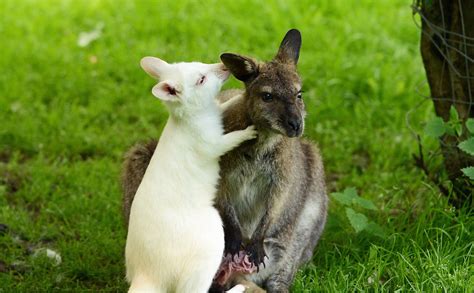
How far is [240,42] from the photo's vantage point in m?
8.40

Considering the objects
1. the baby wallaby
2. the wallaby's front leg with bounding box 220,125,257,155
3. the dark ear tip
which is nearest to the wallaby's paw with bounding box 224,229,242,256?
the baby wallaby

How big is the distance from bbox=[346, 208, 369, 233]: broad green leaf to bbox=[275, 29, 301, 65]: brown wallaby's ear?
1051mm

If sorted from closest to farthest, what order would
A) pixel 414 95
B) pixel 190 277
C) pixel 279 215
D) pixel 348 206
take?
pixel 190 277, pixel 279 215, pixel 348 206, pixel 414 95

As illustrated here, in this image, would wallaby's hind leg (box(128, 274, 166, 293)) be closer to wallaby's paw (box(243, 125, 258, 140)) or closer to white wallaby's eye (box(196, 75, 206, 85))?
wallaby's paw (box(243, 125, 258, 140))

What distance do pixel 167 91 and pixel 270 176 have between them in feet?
2.43

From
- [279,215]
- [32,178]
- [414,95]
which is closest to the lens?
[279,215]

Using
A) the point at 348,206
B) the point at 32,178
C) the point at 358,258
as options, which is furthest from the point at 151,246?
the point at 32,178

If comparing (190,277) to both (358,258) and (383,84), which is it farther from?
(383,84)

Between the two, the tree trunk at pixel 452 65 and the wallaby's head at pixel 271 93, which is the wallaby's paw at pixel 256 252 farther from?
the tree trunk at pixel 452 65

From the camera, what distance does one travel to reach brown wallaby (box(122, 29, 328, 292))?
4.38 meters

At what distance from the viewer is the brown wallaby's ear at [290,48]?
181 inches

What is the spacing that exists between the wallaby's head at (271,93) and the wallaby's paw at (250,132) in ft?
0.13

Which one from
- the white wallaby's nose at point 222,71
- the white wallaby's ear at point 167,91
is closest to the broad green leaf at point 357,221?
the white wallaby's nose at point 222,71

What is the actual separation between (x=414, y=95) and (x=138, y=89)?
92.4 inches
